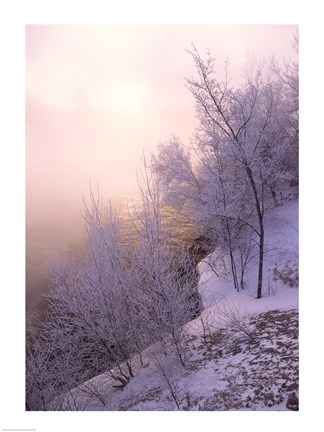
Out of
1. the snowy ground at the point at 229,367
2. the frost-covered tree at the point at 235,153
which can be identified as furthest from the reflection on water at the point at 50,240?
the snowy ground at the point at 229,367

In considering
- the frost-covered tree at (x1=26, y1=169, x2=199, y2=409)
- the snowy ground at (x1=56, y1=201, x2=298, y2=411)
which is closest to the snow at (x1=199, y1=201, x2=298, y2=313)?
the snowy ground at (x1=56, y1=201, x2=298, y2=411)

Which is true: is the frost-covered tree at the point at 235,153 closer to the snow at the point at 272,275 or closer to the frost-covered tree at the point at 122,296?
the snow at the point at 272,275

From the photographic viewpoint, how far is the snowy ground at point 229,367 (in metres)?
3.20

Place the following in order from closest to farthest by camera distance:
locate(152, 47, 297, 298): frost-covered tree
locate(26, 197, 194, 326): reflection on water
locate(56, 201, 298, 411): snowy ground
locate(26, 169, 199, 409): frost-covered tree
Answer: locate(56, 201, 298, 411): snowy ground, locate(26, 169, 199, 409): frost-covered tree, locate(26, 197, 194, 326): reflection on water, locate(152, 47, 297, 298): frost-covered tree

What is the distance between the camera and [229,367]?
12.3ft

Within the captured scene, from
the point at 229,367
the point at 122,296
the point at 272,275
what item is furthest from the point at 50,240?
the point at 272,275

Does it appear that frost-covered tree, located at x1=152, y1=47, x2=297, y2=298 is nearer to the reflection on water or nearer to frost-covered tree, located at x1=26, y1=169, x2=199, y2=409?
the reflection on water

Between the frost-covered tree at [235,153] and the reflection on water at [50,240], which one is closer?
the reflection on water at [50,240]

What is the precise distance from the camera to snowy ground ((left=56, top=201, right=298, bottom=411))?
3.20m

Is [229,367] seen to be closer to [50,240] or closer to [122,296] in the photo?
[122,296]

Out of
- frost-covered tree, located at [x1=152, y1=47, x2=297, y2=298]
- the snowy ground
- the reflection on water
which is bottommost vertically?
the snowy ground

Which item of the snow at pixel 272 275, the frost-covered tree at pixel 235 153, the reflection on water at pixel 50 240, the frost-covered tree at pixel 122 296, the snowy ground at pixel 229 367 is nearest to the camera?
the snowy ground at pixel 229 367
